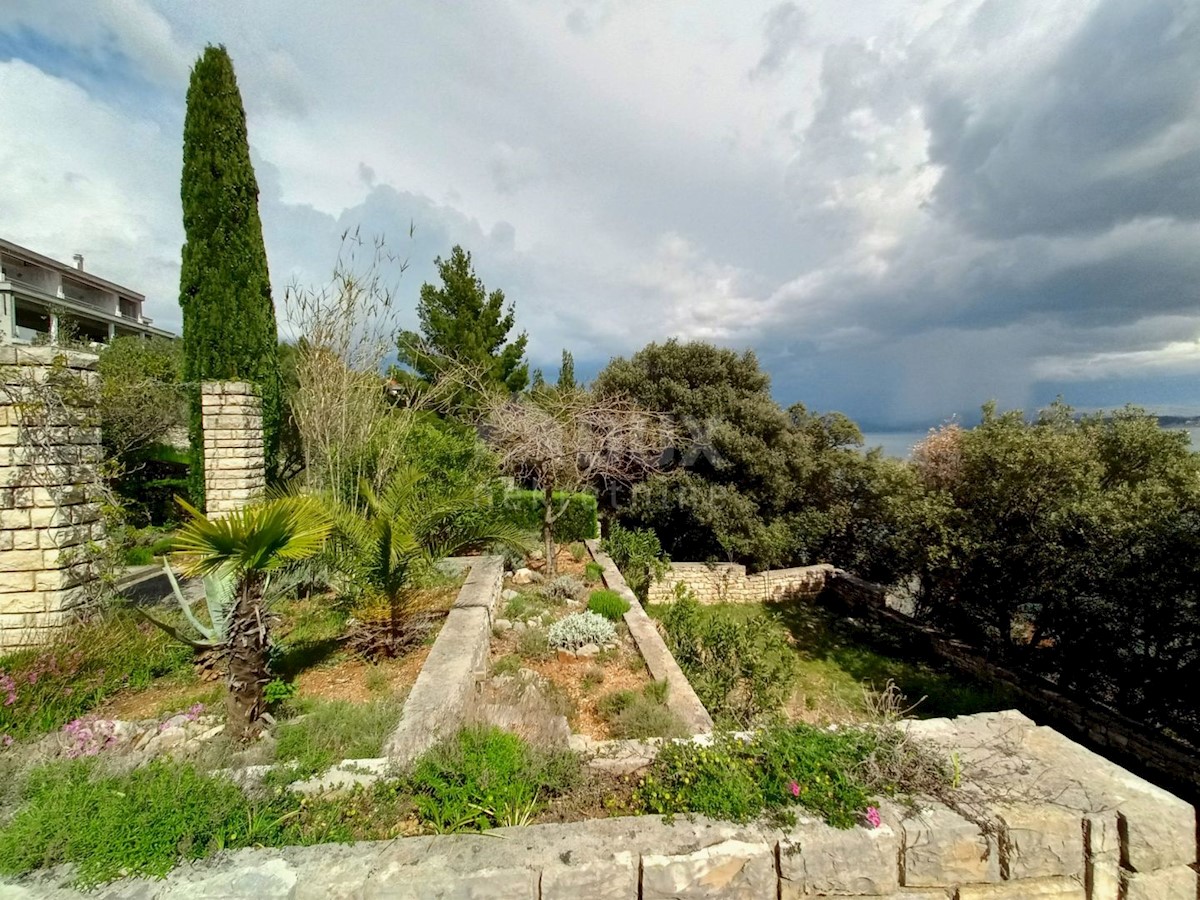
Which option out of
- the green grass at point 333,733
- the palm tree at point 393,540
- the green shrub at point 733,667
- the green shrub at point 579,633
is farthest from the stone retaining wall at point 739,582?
the green grass at point 333,733

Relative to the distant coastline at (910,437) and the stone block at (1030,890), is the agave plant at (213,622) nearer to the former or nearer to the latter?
the stone block at (1030,890)

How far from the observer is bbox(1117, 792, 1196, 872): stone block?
2078 millimetres

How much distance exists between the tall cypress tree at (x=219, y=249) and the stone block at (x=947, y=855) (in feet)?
33.0

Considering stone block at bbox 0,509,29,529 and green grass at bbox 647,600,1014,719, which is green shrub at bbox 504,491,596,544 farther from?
stone block at bbox 0,509,29,529

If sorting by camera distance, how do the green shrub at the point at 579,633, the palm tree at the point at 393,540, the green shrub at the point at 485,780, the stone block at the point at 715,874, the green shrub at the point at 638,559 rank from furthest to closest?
the green shrub at the point at 638,559 → the green shrub at the point at 579,633 → the palm tree at the point at 393,540 → the green shrub at the point at 485,780 → the stone block at the point at 715,874

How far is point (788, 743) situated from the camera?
240 centimetres

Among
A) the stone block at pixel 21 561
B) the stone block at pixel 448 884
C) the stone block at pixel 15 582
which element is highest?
the stone block at pixel 21 561

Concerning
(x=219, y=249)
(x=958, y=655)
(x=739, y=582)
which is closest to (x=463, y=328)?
(x=219, y=249)

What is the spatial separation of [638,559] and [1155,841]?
739 centimetres

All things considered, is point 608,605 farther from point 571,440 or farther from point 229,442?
point 229,442

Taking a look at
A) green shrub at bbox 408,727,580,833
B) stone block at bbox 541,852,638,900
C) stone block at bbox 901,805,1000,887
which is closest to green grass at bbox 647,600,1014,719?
stone block at bbox 901,805,1000,887

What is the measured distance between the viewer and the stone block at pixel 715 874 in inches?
73.5

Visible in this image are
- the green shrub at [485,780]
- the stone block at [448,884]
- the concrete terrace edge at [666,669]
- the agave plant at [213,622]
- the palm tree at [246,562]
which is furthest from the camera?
the concrete terrace edge at [666,669]

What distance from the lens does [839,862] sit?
1.96 meters
